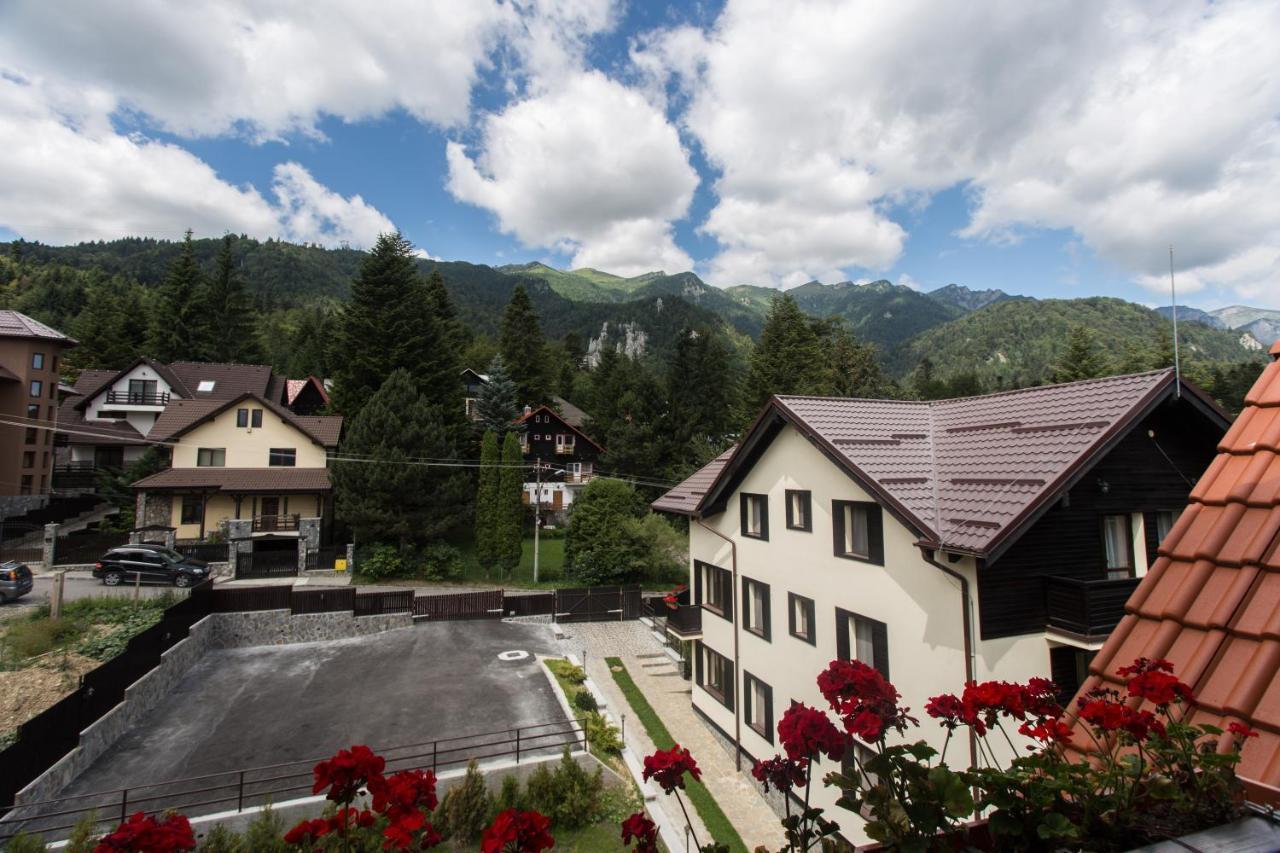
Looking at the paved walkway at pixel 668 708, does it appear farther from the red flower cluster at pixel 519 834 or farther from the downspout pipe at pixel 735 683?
the red flower cluster at pixel 519 834

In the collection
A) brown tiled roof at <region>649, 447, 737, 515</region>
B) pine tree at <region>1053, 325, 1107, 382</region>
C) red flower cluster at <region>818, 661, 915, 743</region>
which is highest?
pine tree at <region>1053, 325, 1107, 382</region>

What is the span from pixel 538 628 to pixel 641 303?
142 metres

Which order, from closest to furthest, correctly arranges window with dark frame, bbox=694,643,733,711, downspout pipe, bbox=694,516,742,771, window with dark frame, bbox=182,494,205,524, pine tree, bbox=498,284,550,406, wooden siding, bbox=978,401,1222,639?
1. wooden siding, bbox=978,401,1222,639
2. downspout pipe, bbox=694,516,742,771
3. window with dark frame, bbox=694,643,733,711
4. window with dark frame, bbox=182,494,205,524
5. pine tree, bbox=498,284,550,406

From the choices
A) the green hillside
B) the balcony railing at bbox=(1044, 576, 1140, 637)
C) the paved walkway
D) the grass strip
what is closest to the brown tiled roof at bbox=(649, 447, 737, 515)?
the grass strip

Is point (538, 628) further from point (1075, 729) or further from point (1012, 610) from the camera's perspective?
point (1075, 729)

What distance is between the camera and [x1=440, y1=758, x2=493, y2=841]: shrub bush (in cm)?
1165

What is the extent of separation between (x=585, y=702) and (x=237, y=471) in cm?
2659

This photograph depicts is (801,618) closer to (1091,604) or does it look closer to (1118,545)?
(1091,604)

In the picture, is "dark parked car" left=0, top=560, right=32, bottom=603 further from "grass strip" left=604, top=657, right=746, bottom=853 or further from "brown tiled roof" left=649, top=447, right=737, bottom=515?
"brown tiled roof" left=649, top=447, right=737, bottom=515

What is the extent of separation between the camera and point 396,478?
31078 mm

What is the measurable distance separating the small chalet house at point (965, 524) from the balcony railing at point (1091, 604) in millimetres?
23

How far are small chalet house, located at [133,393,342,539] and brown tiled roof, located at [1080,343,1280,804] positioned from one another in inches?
1410

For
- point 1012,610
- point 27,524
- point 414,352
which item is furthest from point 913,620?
point 27,524

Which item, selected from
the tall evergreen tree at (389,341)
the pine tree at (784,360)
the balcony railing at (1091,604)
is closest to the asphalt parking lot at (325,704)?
the balcony railing at (1091,604)
